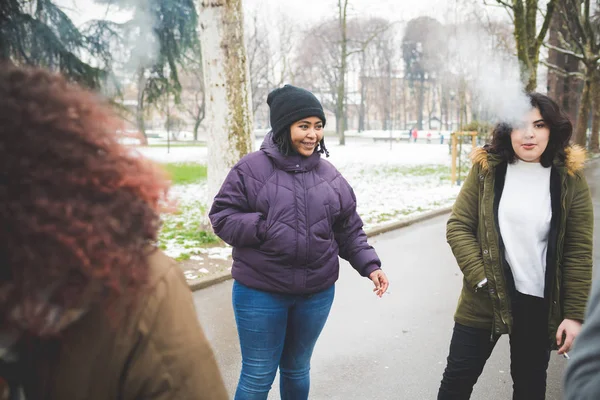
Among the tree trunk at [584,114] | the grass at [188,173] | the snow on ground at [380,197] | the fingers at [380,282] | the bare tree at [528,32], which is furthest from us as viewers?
the tree trunk at [584,114]

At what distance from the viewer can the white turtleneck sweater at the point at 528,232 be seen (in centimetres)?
246

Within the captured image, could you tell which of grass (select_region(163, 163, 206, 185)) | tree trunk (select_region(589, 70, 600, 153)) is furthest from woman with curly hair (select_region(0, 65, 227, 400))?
tree trunk (select_region(589, 70, 600, 153))

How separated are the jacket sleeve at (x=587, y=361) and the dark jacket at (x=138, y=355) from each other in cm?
72

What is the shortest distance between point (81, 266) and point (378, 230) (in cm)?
793

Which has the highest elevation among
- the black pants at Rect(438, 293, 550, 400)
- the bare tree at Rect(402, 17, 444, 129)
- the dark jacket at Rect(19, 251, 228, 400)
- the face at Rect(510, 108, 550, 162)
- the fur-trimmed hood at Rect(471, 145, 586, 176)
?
the bare tree at Rect(402, 17, 444, 129)

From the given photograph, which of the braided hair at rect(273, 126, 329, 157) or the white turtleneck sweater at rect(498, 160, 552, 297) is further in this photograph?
the braided hair at rect(273, 126, 329, 157)

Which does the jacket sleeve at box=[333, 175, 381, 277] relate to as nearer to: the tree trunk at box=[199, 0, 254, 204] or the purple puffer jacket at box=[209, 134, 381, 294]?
the purple puffer jacket at box=[209, 134, 381, 294]

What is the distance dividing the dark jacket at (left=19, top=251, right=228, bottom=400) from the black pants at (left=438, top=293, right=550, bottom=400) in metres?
1.75

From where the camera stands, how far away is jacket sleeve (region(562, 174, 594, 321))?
2.42 meters

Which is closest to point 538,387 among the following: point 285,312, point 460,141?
point 285,312

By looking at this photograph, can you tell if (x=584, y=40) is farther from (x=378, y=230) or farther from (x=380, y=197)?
(x=378, y=230)

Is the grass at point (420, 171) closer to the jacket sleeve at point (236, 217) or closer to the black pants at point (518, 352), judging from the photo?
the black pants at point (518, 352)

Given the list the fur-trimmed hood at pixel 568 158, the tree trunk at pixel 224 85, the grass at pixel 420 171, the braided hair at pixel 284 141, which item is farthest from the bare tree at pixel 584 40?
the braided hair at pixel 284 141

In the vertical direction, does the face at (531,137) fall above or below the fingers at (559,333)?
above
